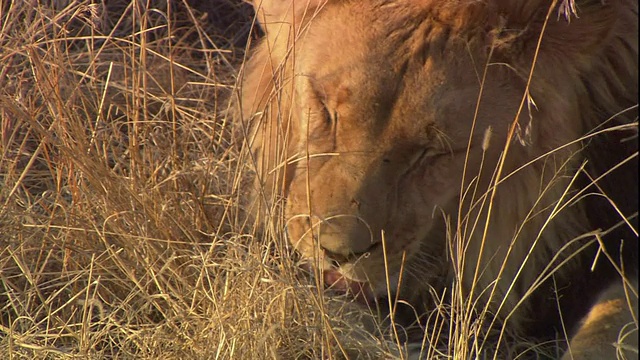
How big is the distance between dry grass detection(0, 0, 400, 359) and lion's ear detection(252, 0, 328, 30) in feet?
0.97

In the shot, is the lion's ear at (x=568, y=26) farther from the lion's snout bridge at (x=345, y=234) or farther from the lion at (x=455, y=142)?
the lion's snout bridge at (x=345, y=234)

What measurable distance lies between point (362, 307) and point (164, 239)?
0.63 m

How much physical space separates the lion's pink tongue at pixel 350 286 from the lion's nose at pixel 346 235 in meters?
0.30

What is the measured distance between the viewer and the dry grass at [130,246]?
2.43m

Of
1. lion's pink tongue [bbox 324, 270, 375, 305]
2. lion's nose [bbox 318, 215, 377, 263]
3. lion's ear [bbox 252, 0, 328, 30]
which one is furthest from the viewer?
lion's pink tongue [bbox 324, 270, 375, 305]

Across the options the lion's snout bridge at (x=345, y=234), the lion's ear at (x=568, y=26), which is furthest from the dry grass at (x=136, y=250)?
the lion's ear at (x=568, y=26)

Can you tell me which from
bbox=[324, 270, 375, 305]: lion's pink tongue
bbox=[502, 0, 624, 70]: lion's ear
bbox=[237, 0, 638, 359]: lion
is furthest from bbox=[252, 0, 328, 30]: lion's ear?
bbox=[324, 270, 375, 305]: lion's pink tongue

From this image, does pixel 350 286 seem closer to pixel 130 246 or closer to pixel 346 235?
pixel 346 235

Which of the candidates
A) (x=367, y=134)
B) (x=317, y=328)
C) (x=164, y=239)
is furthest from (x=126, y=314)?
(x=367, y=134)

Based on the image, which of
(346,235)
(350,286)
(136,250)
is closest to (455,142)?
(346,235)

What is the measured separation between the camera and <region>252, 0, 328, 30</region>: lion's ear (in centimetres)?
258

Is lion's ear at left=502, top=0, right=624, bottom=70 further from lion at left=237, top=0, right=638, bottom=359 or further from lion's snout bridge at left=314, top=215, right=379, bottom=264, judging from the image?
lion's snout bridge at left=314, top=215, right=379, bottom=264

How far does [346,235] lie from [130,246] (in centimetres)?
69

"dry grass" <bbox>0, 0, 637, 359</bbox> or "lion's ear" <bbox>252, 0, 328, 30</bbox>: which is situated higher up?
"lion's ear" <bbox>252, 0, 328, 30</bbox>
